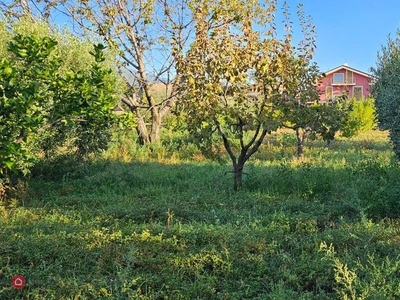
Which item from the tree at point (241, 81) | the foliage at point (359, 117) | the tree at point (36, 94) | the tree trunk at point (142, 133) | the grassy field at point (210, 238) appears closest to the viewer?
the grassy field at point (210, 238)

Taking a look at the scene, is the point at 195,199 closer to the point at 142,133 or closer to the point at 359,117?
the point at 142,133

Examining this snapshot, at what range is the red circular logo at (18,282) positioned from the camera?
3.30 meters

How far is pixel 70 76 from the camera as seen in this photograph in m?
4.89

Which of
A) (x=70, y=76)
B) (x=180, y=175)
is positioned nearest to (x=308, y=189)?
(x=180, y=175)

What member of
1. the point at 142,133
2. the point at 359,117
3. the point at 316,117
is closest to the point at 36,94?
the point at 316,117

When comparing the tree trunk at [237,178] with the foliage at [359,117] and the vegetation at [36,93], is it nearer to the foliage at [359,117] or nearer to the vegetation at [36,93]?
the vegetation at [36,93]

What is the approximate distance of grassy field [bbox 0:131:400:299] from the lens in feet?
10.8

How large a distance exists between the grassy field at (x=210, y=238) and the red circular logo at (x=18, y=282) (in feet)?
0.14

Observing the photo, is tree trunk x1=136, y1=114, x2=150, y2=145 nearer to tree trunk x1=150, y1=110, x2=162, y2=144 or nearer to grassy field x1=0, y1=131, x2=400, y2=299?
tree trunk x1=150, y1=110, x2=162, y2=144

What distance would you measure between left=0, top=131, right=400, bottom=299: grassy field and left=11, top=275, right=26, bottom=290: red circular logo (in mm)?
43

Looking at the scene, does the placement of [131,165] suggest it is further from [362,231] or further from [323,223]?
[362,231]

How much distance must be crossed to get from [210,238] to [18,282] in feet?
6.53

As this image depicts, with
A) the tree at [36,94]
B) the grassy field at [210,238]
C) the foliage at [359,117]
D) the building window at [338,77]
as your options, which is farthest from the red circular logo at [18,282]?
the building window at [338,77]

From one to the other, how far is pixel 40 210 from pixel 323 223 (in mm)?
4315
